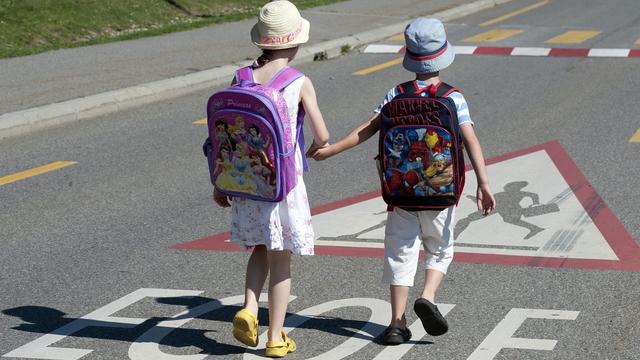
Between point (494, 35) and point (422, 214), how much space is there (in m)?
14.9

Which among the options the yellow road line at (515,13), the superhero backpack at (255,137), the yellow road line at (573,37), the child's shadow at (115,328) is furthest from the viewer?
the yellow road line at (515,13)

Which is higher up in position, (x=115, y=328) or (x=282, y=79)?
(x=282, y=79)

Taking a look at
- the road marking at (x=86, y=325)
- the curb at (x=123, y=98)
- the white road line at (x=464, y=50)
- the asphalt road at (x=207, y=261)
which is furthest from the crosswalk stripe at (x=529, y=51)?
the road marking at (x=86, y=325)

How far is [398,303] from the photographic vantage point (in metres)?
5.68

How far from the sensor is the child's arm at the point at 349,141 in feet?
18.2

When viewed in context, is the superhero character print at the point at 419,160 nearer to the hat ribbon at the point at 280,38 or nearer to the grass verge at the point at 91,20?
the hat ribbon at the point at 280,38

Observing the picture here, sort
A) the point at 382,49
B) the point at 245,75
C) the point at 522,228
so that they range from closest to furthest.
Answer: the point at 245,75 → the point at 522,228 → the point at 382,49

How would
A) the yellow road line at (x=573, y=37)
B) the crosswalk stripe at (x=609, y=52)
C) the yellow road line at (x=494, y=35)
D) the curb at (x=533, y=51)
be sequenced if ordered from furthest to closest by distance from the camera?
the yellow road line at (x=494, y=35) < the yellow road line at (x=573, y=37) < the curb at (x=533, y=51) < the crosswalk stripe at (x=609, y=52)

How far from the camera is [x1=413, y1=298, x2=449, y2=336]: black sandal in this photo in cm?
545

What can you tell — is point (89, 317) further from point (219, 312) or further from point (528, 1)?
point (528, 1)

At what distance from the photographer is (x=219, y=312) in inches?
247

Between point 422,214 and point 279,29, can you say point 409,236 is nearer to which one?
point 422,214

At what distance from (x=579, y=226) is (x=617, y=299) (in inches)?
62.3

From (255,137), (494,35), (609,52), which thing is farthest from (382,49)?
(255,137)
